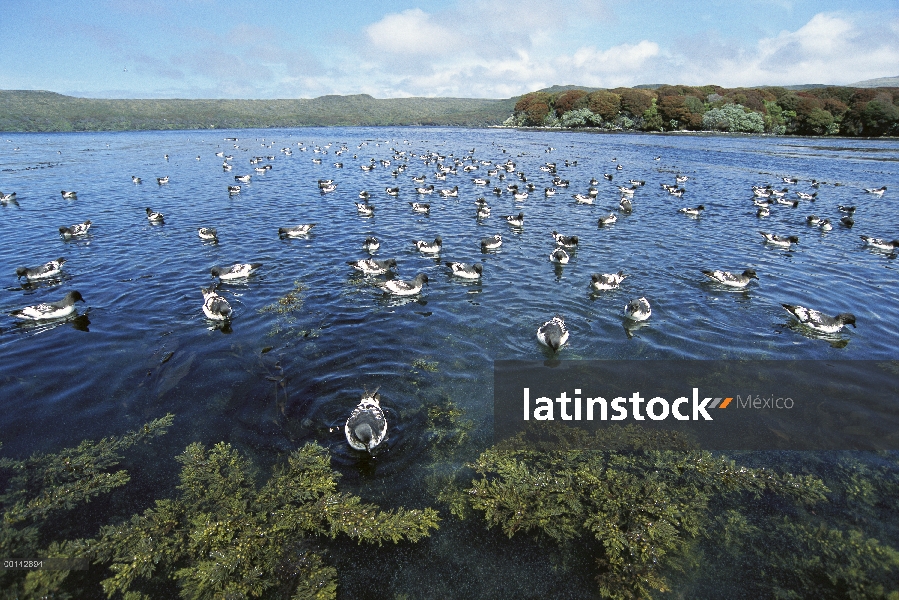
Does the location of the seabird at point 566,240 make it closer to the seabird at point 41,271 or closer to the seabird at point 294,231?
the seabird at point 294,231

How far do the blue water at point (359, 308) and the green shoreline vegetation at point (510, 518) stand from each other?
2.63 ft

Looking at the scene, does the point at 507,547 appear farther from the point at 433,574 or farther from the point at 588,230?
the point at 588,230

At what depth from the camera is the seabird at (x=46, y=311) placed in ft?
47.9

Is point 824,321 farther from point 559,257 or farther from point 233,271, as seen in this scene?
point 233,271

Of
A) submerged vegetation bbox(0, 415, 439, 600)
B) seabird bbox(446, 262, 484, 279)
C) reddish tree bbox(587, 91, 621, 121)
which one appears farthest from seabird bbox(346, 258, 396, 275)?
reddish tree bbox(587, 91, 621, 121)

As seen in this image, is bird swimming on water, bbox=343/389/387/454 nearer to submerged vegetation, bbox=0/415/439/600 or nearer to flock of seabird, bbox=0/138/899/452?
flock of seabird, bbox=0/138/899/452

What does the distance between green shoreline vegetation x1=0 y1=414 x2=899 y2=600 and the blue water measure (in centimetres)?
80

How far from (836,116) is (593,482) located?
14431cm

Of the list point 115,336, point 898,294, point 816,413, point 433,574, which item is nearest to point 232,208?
point 115,336

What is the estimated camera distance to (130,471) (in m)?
8.77

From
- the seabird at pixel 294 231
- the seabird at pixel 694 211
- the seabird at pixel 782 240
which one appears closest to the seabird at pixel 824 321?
the seabird at pixel 782 240

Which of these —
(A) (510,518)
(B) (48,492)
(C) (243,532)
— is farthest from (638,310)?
(B) (48,492)

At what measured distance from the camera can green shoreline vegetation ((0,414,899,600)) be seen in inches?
268

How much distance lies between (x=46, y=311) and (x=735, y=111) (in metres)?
141
